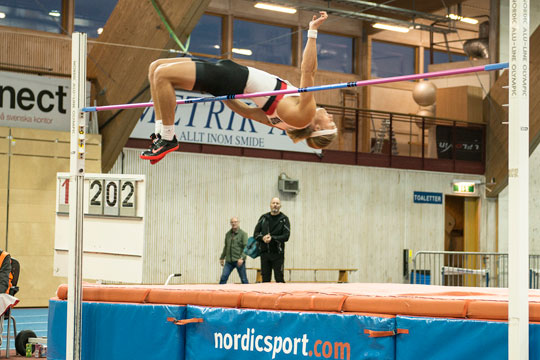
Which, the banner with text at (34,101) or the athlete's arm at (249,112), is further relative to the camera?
the banner with text at (34,101)

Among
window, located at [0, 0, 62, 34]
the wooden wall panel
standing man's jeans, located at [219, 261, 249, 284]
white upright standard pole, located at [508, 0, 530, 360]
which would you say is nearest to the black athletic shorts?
white upright standard pole, located at [508, 0, 530, 360]

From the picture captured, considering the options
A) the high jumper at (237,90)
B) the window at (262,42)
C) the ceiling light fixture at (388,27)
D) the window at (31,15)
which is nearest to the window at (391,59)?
the ceiling light fixture at (388,27)

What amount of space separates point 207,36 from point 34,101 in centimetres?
588

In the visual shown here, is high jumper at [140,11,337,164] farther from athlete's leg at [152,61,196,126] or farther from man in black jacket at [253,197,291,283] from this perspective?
man in black jacket at [253,197,291,283]

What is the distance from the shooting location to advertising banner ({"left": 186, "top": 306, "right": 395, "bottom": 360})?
18.1ft

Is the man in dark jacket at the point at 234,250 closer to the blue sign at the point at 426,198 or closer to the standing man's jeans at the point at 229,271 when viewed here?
the standing man's jeans at the point at 229,271

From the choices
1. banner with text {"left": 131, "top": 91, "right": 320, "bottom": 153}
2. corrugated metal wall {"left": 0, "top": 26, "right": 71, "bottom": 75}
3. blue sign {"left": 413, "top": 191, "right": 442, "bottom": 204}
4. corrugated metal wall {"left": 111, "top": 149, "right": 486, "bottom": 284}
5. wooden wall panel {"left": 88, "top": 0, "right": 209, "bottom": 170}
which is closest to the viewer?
wooden wall panel {"left": 88, "top": 0, "right": 209, "bottom": 170}

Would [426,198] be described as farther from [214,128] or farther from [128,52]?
[128,52]

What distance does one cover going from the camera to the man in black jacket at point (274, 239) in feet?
40.3

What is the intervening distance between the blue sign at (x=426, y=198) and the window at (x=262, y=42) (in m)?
4.91

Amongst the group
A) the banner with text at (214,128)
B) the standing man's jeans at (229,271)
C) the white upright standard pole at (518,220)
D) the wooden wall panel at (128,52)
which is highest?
the wooden wall panel at (128,52)

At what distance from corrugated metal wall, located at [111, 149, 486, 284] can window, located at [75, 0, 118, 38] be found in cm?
342

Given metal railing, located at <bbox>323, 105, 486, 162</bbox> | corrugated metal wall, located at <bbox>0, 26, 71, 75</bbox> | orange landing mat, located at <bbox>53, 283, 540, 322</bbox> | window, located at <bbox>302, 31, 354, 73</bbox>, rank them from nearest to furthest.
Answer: orange landing mat, located at <bbox>53, 283, 540, 322</bbox> → corrugated metal wall, located at <bbox>0, 26, 71, 75</bbox> → metal railing, located at <bbox>323, 105, 486, 162</bbox> → window, located at <bbox>302, 31, 354, 73</bbox>

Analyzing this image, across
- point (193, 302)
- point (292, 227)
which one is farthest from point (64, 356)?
point (292, 227)
